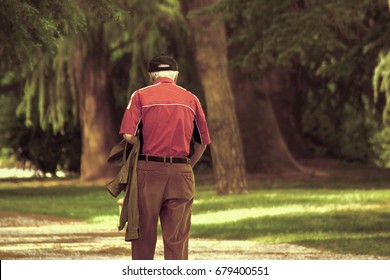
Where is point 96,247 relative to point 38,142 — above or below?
above

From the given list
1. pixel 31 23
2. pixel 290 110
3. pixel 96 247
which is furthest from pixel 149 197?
pixel 290 110

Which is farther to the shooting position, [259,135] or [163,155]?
[259,135]

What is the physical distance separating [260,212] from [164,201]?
47.4 feet

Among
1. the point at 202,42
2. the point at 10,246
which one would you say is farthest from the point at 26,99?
the point at 10,246

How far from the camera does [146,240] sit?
10672mm

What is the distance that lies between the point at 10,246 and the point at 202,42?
1611cm

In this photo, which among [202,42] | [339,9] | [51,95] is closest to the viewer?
[339,9]

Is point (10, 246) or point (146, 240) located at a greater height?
point (146, 240)

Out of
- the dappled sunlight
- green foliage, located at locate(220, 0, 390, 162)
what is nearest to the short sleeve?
the dappled sunlight

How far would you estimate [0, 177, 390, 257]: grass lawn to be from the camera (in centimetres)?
1945

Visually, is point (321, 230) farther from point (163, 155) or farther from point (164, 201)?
point (163, 155)

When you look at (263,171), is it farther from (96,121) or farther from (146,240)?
(146,240)

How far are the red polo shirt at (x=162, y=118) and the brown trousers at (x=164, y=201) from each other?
13 centimetres

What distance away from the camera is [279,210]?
1000 inches
